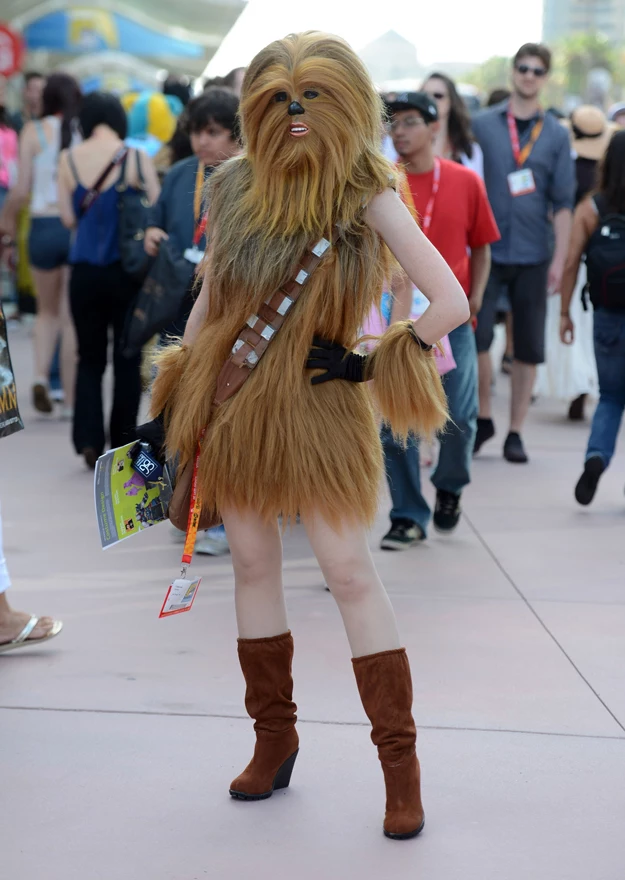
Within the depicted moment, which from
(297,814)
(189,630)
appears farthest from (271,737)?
(189,630)

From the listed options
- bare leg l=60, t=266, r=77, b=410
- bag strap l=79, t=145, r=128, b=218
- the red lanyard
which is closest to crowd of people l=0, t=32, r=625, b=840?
the red lanyard

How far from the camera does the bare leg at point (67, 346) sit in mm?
Result: 8719

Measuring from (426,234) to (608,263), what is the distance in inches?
51.5

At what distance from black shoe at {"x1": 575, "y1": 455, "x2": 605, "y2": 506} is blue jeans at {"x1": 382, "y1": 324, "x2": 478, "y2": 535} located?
0.90 meters

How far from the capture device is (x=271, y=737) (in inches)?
124

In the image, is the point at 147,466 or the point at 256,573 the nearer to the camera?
the point at 256,573

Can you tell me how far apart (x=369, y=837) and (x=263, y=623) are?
0.57m

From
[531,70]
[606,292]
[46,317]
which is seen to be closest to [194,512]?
[606,292]

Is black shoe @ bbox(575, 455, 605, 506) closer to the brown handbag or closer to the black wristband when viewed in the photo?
the black wristband

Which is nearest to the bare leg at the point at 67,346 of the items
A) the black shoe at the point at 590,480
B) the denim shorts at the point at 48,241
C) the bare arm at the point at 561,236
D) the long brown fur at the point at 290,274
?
the denim shorts at the point at 48,241

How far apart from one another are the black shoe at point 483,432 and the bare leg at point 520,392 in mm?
148

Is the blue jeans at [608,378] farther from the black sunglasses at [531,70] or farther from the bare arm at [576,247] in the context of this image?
the black sunglasses at [531,70]

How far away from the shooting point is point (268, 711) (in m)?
3.15

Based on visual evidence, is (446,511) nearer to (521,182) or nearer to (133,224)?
(133,224)
